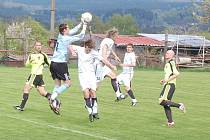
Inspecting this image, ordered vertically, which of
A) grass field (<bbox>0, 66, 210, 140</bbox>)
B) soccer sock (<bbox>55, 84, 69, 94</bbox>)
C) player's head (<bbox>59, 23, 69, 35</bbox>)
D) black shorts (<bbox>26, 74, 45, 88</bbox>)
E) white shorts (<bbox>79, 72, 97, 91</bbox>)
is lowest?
grass field (<bbox>0, 66, 210, 140</bbox>)

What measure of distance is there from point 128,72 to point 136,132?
6.08 m

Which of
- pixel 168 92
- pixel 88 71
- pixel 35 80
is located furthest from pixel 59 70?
pixel 168 92

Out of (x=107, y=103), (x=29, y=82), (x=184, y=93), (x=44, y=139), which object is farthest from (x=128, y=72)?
(x=44, y=139)

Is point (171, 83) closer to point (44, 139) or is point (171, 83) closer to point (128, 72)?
point (44, 139)

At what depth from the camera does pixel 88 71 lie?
1427 cm

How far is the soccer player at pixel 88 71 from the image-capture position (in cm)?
1411

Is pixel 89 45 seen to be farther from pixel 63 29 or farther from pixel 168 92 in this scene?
pixel 168 92

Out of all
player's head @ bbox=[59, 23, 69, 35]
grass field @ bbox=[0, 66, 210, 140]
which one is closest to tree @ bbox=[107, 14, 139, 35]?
grass field @ bbox=[0, 66, 210, 140]

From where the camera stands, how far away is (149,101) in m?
19.6

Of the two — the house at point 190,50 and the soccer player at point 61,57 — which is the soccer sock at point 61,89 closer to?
the soccer player at point 61,57

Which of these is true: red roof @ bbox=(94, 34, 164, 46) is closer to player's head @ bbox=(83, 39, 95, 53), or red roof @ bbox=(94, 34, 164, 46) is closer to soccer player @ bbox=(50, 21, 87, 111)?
soccer player @ bbox=(50, 21, 87, 111)

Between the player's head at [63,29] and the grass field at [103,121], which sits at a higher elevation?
the player's head at [63,29]

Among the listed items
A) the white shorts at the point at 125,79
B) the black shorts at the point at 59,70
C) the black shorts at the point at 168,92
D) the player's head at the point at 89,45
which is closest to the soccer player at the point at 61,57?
the black shorts at the point at 59,70

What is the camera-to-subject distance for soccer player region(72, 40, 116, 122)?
555 inches
